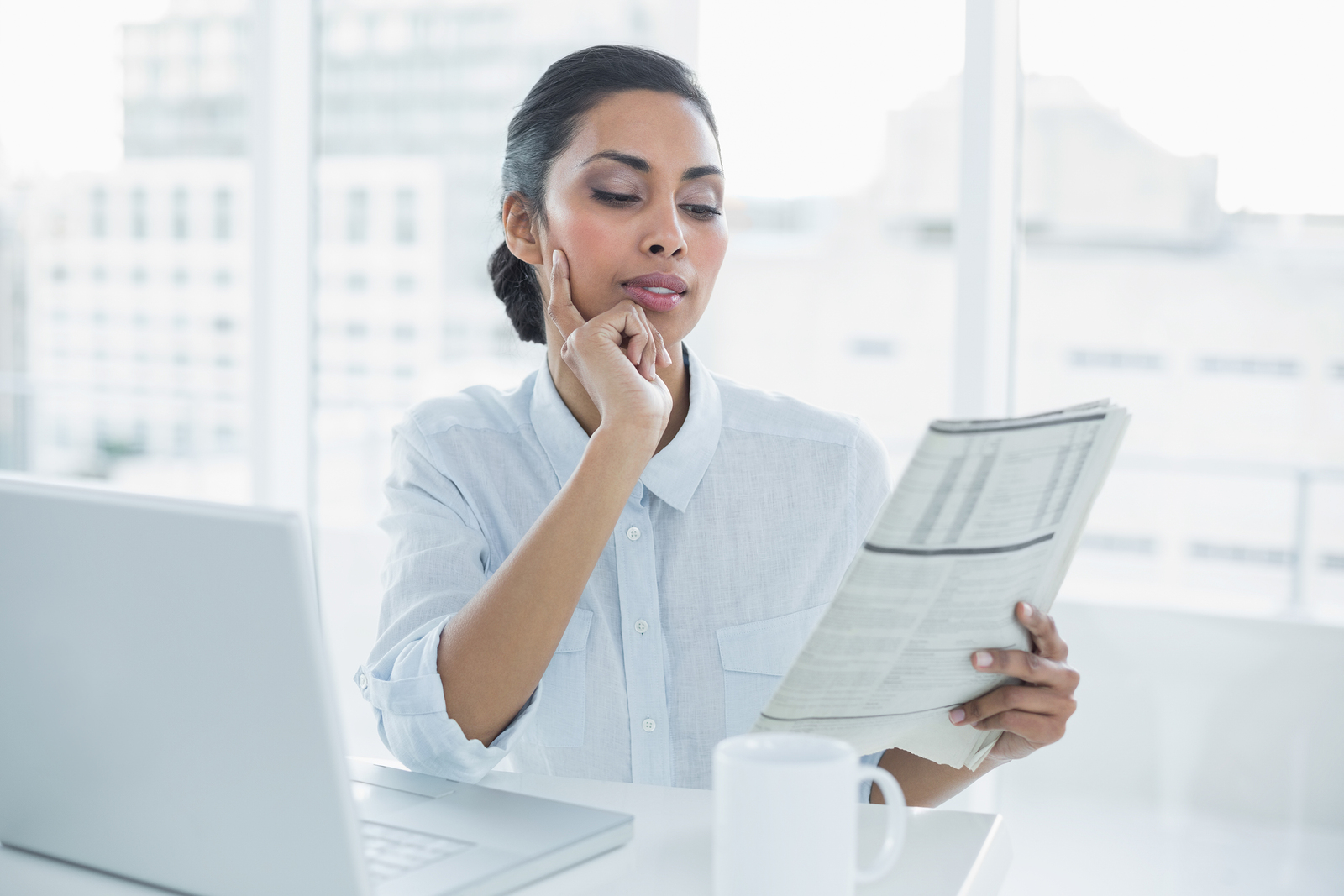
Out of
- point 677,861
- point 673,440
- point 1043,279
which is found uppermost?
point 1043,279

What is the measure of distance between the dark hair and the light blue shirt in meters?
0.26

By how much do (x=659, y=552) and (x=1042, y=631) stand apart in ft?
1.63

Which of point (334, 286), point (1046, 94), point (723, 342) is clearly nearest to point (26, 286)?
point (334, 286)

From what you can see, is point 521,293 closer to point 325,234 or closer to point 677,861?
point 677,861

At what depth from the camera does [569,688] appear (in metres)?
1.31

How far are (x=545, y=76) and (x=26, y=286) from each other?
2461 mm

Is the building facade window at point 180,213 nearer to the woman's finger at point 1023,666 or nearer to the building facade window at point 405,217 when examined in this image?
the building facade window at point 405,217

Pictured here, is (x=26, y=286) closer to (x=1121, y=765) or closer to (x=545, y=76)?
(x=545, y=76)

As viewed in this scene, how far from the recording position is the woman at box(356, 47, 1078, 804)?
1.26 metres

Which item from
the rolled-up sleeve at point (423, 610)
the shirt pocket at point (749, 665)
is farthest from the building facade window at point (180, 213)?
the shirt pocket at point (749, 665)

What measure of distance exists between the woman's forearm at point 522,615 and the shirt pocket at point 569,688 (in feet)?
0.57

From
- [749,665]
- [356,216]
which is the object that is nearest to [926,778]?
[749,665]

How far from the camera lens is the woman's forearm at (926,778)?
122 cm

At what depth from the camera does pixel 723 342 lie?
253 centimetres
